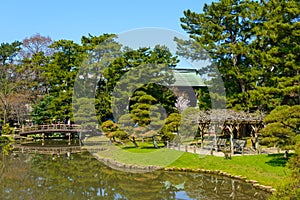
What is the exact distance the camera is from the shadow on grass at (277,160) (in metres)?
11.1

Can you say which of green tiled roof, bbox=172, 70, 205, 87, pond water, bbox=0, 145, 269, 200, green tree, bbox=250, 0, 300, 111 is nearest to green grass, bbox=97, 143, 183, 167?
pond water, bbox=0, 145, 269, 200

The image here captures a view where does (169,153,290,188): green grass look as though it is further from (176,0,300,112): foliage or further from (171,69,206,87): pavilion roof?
(171,69,206,87): pavilion roof

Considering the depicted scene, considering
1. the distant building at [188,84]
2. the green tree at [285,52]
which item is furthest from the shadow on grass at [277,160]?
the distant building at [188,84]

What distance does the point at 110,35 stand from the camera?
25156mm

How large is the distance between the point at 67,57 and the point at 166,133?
13.1 meters

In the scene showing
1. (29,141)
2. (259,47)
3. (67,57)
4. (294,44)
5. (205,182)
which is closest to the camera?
(205,182)

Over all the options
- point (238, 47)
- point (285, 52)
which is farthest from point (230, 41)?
point (285, 52)

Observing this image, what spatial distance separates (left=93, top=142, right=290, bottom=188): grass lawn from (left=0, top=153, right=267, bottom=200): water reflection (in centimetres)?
70

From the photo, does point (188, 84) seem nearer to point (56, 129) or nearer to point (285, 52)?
point (56, 129)

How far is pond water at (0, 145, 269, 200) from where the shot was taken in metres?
9.12

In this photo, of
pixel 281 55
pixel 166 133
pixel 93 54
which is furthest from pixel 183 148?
pixel 93 54

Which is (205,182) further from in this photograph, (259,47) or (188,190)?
(259,47)

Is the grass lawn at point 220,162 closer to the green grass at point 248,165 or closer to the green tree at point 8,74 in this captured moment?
the green grass at point 248,165

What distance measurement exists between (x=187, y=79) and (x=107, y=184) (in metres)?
19.3
